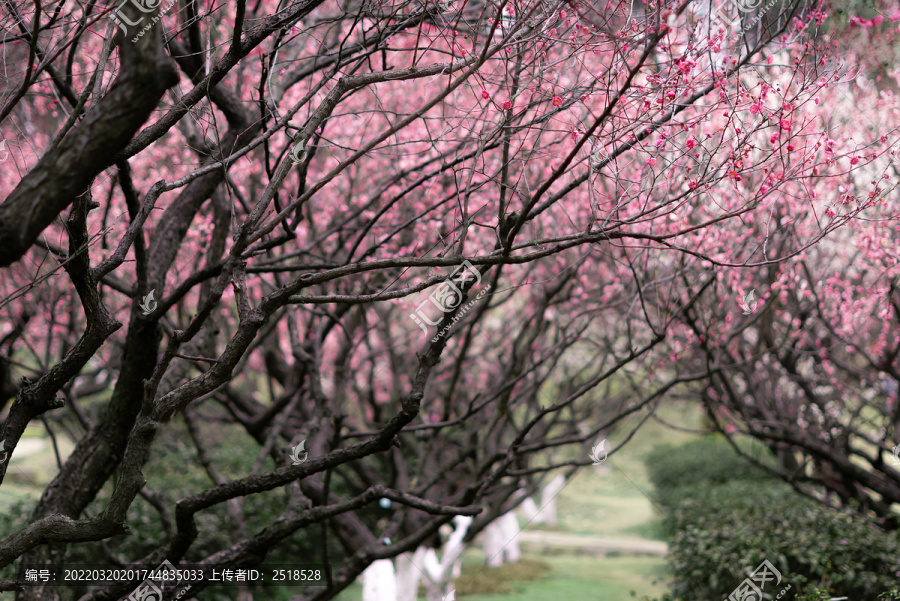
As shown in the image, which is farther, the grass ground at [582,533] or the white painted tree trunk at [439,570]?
the grass ground at [582,533]

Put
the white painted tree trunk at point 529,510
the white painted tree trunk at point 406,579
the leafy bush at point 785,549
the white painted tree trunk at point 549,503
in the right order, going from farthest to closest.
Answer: the white painted tree trunk at point 549,503, the white painted tree trunk at point 529,510, the white painted tree trunk at point 406,579, the leafy bush at point 785,549

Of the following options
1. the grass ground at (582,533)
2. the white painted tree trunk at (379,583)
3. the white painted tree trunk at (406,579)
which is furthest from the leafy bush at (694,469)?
the white painted tree trunk at (379,583)

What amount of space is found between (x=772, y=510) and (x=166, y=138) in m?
8.72

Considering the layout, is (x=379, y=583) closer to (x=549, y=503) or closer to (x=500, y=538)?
(x=500, y=538)

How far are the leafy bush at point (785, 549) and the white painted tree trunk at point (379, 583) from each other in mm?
3152

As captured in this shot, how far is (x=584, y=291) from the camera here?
333 inches

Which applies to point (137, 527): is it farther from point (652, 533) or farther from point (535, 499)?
point (652, 533)

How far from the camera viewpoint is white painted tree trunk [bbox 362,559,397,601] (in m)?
7.06

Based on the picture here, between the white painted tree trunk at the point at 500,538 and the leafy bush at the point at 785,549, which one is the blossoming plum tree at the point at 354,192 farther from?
the white painted tree trunk at the point at 500,538

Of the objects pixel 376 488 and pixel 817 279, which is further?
pixel 817 279

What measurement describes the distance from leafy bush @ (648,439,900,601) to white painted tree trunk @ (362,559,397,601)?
124 inches

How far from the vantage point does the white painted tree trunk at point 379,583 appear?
706 centimetres

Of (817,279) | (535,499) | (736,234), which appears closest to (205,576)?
(736,234)

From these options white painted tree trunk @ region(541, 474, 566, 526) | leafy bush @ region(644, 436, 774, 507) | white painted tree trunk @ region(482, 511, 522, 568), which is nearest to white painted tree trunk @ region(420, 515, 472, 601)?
white painted tree trunk @ region(482, 511, 522, 568)
